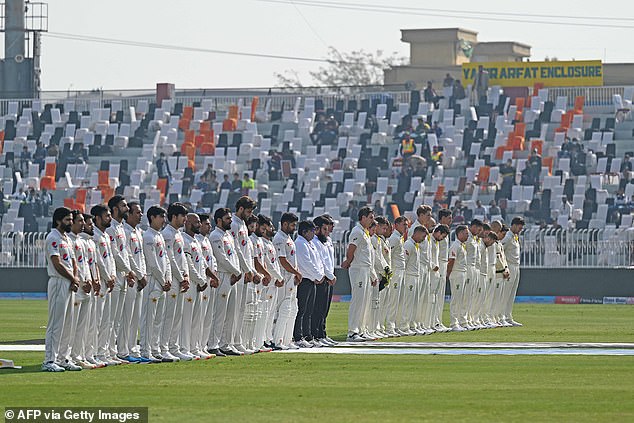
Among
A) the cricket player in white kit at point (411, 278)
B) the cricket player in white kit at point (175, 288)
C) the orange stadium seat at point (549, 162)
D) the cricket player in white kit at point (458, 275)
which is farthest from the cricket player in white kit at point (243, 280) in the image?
the orange stadium seat at point (549, 162)

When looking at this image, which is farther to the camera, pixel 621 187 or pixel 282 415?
pixel 621 187

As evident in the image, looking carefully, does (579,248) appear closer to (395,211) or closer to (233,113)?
(395,211)

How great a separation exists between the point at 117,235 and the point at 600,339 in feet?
27.4

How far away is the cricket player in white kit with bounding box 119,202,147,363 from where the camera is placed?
57.7ft

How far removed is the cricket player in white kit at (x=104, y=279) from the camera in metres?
17.0

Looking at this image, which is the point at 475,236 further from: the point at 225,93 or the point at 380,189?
the point at 225,93

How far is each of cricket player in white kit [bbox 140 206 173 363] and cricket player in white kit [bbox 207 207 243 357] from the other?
1181 millimetres

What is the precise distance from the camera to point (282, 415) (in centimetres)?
1223

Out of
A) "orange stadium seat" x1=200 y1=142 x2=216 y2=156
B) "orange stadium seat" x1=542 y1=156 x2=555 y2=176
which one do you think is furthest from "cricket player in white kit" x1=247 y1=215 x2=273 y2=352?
"orange stadium seat" x1=200 y1=142 x2=216 y2=156

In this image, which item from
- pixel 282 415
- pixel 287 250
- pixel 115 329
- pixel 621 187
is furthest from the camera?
pixel 621 187

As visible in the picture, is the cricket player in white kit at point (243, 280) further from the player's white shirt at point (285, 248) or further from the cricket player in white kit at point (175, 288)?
the cricket player in white kit at point (175, 288)

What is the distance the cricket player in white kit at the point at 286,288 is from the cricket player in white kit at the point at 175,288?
2.42 metres

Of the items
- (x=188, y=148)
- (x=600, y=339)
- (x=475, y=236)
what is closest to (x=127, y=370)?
(x=600, y=339)

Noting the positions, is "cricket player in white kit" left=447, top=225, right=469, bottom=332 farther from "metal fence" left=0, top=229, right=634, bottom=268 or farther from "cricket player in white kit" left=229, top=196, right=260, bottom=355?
"metal fence" left=0, top=229, right=634, bottom=268
